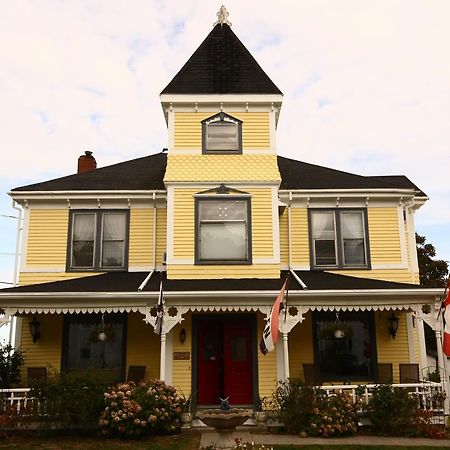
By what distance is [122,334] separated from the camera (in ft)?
48.5

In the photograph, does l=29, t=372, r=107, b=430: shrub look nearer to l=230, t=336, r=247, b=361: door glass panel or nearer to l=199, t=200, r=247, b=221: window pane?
l=230, t=336, r=247, b=361: door glass panel

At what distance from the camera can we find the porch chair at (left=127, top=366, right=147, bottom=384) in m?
14.1

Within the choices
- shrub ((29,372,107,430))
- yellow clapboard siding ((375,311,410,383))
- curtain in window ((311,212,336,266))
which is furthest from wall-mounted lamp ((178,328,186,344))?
yellow clapboard siding ((375,311,410,383))

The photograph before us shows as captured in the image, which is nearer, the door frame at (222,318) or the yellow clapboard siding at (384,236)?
the door frame at (222,318)

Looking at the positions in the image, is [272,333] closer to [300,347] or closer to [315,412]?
[315,412]

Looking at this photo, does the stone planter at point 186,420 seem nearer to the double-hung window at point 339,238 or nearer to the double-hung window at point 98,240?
the double-hung window at point 98,240

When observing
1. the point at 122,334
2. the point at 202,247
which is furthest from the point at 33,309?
the point at 202,247

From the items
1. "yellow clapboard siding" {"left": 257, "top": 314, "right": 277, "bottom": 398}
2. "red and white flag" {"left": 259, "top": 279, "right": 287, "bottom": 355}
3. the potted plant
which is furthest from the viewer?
"yellow clapboard siding" {"left": 257, "top": 314, "right": 277, "bottom": 398}

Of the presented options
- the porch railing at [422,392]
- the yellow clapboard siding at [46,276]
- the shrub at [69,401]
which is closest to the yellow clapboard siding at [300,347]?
the porch railing at [422,392]

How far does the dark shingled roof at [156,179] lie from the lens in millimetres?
16250

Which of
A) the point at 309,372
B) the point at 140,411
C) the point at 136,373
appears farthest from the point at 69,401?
the point at 309,372

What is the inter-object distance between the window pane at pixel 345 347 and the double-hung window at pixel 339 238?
1689 mm

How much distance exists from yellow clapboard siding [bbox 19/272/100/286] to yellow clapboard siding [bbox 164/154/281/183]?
390 centimetres

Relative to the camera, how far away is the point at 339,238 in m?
16.0
